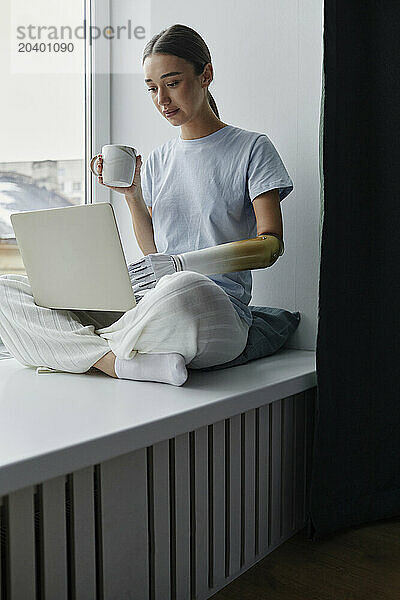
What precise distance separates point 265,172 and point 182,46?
1.17 ft

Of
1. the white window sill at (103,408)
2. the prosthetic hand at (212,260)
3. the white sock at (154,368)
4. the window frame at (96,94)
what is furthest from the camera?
the window frame at (96,94)

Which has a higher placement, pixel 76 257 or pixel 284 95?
pixel 284 95

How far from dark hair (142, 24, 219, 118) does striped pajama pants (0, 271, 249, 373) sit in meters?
0.58

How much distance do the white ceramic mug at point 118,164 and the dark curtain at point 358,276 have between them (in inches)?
17.1

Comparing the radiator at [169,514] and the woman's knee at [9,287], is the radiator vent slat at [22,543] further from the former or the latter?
the woman's knee at [9,287]

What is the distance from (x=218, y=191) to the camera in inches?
65.6

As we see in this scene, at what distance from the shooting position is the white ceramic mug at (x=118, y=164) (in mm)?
1533

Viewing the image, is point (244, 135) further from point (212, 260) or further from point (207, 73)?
point (212, 260)

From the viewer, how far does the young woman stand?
1.33m

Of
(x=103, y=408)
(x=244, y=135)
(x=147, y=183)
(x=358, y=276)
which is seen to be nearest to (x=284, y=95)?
(x=244, y=135)

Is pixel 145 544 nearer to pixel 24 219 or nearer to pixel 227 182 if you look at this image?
pixel 24 219

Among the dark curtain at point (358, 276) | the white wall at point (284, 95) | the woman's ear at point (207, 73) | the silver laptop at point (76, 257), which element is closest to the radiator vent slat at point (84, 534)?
the silver laptop at point (76, 257)

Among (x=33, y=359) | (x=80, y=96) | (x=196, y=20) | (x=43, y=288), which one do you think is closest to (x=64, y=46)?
(x=80, y=96)

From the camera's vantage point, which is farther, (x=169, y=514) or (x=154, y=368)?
(x=154, y=368)
